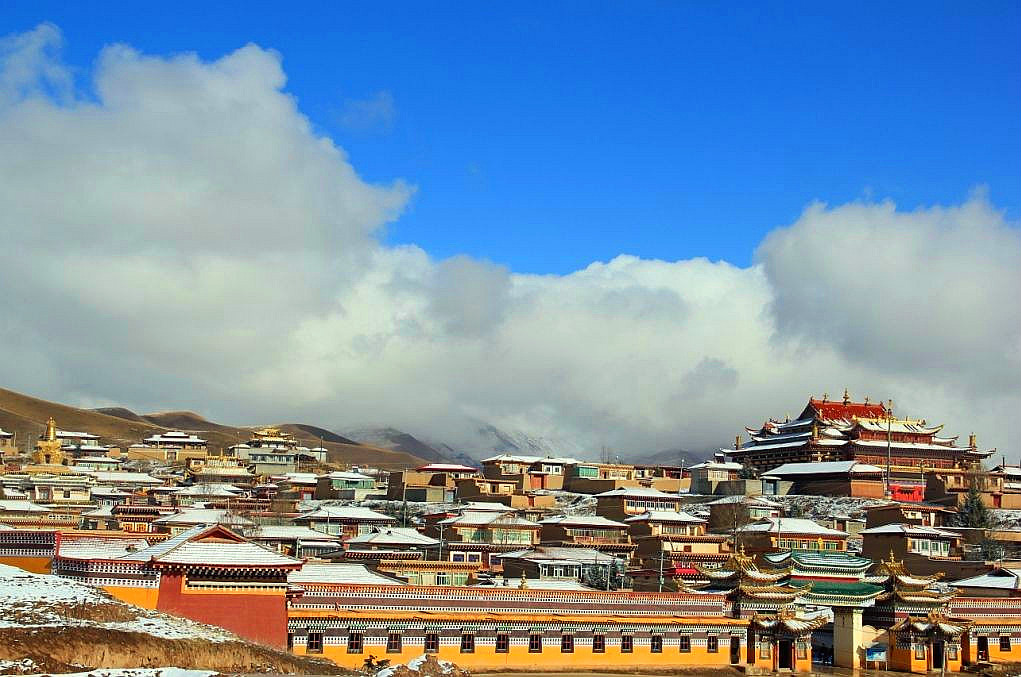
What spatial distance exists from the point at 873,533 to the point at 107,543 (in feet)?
189

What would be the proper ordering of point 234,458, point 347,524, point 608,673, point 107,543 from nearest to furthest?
point 107,543, point 608,673, point 347,524, point 234,458

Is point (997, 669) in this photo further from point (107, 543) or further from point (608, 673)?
point (107, 543)

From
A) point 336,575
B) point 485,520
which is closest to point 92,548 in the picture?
point 336,575

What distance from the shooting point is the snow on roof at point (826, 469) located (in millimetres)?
118625

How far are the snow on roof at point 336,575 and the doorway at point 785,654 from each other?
15.4 meters

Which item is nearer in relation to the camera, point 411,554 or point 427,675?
point 427,675

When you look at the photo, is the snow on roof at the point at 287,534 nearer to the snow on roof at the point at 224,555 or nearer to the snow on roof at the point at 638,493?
the snow on roof at the point at 224,555

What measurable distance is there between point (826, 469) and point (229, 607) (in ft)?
289

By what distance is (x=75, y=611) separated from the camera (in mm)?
36781

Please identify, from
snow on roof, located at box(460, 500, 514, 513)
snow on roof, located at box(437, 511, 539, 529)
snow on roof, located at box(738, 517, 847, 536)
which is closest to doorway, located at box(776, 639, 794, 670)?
snow on roof, located at box(738, 517, 847, 536)

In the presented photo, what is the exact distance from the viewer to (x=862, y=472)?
11819 cm

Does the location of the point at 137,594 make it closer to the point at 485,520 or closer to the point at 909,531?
the point at 485,520

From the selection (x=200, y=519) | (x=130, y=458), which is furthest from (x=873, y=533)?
(x=130, y=458)

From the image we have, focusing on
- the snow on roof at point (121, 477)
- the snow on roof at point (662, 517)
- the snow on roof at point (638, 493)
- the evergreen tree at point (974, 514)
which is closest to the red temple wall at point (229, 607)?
the snow on roof at point (662, 517)
